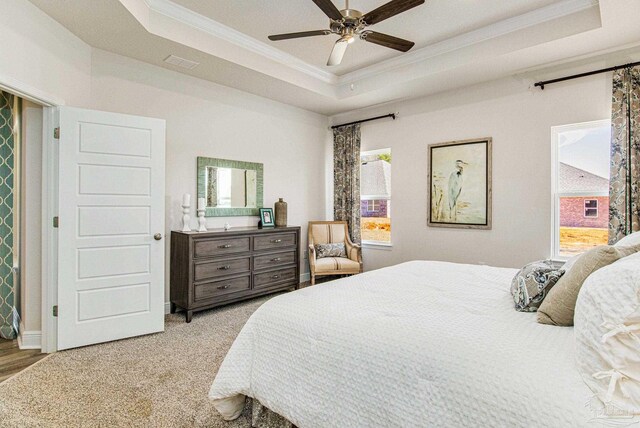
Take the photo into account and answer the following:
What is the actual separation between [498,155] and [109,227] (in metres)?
4.20

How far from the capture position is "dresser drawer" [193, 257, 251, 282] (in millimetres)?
3701

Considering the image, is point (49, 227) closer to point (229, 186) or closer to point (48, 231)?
point (48, 231)

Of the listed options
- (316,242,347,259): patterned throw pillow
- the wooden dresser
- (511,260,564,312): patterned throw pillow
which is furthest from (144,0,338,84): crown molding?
(511,260,564,312): patterned throw pillow

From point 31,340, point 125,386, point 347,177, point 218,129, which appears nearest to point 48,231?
point 31,340

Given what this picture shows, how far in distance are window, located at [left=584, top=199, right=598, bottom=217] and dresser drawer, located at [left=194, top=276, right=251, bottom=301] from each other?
3.77 metres

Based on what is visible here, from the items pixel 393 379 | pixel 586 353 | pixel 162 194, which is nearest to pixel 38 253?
pixel 162 194

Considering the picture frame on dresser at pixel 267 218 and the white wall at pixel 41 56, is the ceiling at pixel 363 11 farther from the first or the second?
the picture frame on dresser at pixel 267 218

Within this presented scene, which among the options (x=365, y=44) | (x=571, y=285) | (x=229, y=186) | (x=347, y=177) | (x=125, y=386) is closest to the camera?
(x=571, y=285)

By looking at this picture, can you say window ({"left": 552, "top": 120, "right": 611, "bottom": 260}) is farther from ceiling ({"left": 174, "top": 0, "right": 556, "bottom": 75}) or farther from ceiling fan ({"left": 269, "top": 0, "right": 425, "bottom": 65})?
ceiling fan ({"left": 269, "top": 0, "right": 425, "bottom": 65})

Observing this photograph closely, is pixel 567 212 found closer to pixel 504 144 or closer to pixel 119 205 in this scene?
pixel 504 144

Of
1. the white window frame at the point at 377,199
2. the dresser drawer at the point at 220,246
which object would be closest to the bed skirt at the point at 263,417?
the dresser drawer at the point at 220,246

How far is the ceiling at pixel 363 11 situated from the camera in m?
3.11

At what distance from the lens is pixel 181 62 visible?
371 cm

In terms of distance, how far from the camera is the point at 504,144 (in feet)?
13.4
